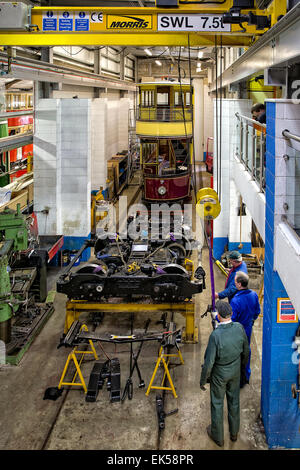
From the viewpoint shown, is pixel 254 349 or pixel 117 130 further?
pixel 117 130

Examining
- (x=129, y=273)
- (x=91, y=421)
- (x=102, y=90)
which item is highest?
(x=102, y=90)

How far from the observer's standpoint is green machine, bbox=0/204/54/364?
6816 mm

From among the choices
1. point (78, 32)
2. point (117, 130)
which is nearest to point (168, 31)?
point (78, 32)

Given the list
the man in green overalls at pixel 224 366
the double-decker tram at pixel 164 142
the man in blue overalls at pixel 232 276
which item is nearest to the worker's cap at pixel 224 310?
the man in green overalls at pixel 224 366

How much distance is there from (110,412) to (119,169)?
15.0 m

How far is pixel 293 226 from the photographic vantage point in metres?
4.53

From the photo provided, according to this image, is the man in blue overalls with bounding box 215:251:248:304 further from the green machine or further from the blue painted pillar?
the green machine

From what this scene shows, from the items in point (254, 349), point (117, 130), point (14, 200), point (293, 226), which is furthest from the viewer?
point (117, 130)

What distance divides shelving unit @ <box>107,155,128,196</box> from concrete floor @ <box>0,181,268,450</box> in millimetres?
11420

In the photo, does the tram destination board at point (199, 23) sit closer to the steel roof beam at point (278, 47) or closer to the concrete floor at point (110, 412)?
the steel roof beam at point (278, 47)

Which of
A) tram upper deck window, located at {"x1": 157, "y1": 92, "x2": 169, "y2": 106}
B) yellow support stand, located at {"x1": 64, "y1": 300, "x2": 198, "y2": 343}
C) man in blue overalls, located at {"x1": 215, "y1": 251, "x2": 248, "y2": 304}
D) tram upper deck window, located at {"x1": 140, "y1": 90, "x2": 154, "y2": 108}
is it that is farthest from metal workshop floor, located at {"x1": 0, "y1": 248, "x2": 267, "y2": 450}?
tram upper deck window, located at {"x1": 157, "y1": 92, "x2": 169, "y2": 106}

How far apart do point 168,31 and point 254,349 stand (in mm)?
4744

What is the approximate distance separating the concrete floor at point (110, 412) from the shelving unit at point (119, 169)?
37.5 feet

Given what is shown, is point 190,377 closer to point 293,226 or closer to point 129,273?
point 129,273
